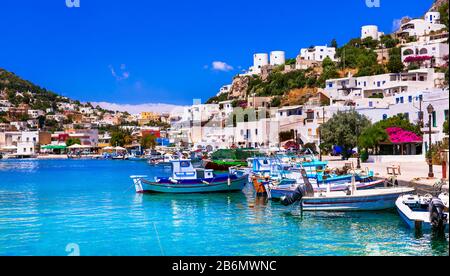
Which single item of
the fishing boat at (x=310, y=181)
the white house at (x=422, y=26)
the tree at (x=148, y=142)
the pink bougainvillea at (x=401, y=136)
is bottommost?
the fishing boat at (x=310, y=181)

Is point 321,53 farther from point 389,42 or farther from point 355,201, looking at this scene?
point 355,201

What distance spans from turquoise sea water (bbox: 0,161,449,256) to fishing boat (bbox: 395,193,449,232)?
1.14ft

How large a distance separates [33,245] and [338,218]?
1056 centimetres

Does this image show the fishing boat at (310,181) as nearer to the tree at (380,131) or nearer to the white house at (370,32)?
the tree at (380,131)

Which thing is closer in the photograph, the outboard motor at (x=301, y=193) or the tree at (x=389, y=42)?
the outboard motor at (x=301, y=193)

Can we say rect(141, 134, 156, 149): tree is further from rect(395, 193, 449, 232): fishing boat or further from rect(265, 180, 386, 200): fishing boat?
rect(395, 193, 449, 232): fishing boat

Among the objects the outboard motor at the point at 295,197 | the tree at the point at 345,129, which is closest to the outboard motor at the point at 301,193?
the outboard motor at the point at 295,197

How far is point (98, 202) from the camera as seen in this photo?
93.1 feet

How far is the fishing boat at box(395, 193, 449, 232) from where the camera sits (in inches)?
599

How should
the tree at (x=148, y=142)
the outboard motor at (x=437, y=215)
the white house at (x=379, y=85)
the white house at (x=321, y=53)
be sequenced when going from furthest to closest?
the white house at (x=321, y=53) → the tree at (x=148, y=142) → the white house at (x=379, y=85) → the outboard motor at (x=437, y=215)

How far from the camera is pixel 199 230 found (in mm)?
18844

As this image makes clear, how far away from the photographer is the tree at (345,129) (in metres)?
44.9

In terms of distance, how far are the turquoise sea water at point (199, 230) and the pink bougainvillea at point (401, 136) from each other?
17795 millimetres

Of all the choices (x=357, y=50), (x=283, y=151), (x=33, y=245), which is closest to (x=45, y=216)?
(x=33, y=245)
